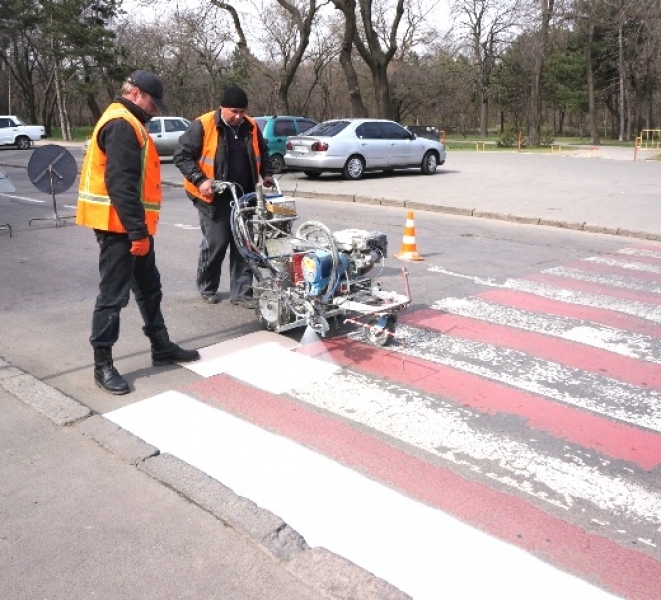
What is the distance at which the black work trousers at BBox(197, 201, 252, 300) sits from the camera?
6934 millimetres

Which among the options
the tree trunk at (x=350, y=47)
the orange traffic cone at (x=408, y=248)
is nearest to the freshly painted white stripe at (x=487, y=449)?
the orange traffic cone at (x=408, y=248)

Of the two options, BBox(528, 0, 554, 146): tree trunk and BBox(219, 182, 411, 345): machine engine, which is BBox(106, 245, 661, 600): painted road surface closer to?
BBox(219, 182, 411, 345): machine engine

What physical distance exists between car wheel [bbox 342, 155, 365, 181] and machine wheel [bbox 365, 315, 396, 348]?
1422cm

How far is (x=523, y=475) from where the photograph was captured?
154 inches

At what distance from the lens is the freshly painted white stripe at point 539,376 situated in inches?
189

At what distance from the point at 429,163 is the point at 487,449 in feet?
60.3

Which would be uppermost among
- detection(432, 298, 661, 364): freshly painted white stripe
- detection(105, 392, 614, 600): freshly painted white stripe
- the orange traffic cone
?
the orange traffic cone

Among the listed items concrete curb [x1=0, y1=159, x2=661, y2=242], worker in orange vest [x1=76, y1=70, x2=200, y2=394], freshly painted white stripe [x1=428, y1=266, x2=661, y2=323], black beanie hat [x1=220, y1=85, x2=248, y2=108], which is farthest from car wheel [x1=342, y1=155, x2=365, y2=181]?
worker in orange vest [x1=76, y1=70, x2=200, y2=394]

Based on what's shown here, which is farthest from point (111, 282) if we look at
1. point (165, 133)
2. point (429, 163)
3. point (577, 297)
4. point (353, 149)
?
point (165, 133)

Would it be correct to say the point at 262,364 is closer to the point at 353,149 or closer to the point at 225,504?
the point at 225,504

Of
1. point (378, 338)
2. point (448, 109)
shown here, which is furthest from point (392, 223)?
point (448, 109)

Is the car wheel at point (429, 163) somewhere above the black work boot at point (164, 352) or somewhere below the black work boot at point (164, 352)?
above

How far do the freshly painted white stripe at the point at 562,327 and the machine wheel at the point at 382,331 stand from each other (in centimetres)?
124

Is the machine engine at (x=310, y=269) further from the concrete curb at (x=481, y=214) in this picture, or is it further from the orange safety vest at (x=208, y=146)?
the concrete curb at (x=481, y=214)
